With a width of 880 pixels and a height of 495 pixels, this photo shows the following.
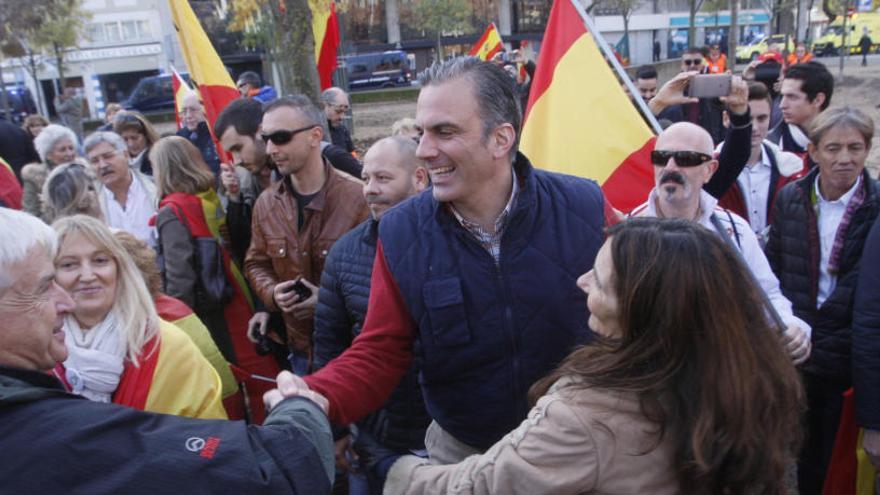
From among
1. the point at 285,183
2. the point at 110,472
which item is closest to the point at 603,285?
the point at 110,472

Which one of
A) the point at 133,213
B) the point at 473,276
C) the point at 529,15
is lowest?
the point at 133,213

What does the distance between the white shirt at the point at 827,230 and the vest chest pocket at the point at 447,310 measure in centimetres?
195

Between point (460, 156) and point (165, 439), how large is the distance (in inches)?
46.0

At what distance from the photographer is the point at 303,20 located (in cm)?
689

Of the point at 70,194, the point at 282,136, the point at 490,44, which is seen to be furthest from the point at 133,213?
the point at 490,44

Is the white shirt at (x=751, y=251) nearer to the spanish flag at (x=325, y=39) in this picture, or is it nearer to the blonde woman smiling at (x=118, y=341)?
the blonde woman smiling at (x=118, y=341)

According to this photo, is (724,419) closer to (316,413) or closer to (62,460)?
(316,413)

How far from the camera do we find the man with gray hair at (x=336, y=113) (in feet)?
22.6

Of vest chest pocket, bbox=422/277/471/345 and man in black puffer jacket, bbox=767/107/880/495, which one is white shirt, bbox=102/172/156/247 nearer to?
vest chest pocket, bbox=422/277/471/345

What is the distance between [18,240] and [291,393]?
76 centimetres

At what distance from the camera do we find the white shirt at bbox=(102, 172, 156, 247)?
170 inches

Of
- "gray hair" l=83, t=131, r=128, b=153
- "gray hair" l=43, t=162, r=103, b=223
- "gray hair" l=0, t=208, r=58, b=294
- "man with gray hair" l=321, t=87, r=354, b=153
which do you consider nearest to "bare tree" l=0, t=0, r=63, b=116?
Answer: "man with gray hair" l=321, t=87, r=354, b=153

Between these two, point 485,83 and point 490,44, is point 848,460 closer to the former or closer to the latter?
point 485,83

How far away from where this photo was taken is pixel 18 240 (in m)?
1.59
